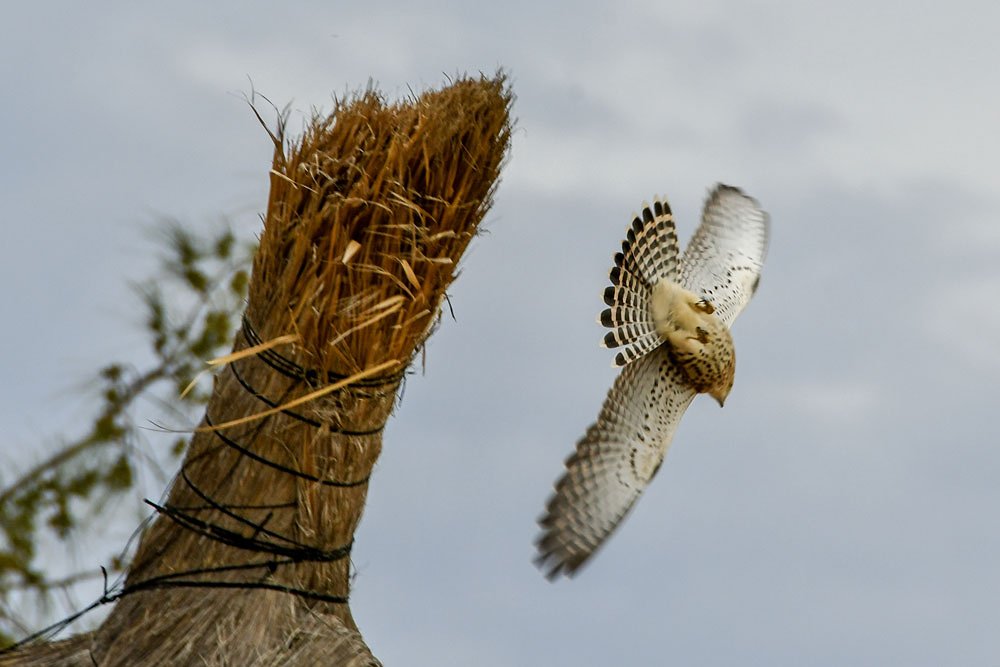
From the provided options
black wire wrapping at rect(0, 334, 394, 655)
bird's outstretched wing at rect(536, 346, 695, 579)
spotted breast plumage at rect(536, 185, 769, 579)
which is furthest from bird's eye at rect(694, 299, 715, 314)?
black wire wrapping at rect(0, 334, 394, 655)

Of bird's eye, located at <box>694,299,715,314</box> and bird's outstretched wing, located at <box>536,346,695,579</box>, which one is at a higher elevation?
bird's eye, located at <box>694,299,715,314</box>

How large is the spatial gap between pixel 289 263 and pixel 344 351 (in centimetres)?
20

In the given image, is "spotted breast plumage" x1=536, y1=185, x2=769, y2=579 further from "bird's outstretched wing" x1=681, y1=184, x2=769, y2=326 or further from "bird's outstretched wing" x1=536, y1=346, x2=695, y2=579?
"bird's outstretched wing" x1=681, y1=184, x2=769, y2=326

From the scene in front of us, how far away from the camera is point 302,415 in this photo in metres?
2.40

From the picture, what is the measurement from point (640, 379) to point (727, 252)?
2.51 feet

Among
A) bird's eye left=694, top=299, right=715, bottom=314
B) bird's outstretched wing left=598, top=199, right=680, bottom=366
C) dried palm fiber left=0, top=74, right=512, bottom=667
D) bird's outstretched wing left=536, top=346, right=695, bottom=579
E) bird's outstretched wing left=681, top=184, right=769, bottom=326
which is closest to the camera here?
dried palm fiber left=0, top=74, right=512, bottom=667

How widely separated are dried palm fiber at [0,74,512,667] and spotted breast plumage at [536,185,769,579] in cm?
88

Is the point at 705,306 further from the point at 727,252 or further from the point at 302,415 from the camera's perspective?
the point at 302,415

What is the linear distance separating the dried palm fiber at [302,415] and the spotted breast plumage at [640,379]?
0.88 m

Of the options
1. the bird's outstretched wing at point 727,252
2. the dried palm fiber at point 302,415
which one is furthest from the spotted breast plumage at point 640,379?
the dried palm fiber at point 302,415

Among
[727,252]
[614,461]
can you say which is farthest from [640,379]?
[727,252]

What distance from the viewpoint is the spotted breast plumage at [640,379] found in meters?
3.27

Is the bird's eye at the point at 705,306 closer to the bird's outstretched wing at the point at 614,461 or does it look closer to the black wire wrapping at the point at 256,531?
the bird's outstretched wing at the point at 614,461

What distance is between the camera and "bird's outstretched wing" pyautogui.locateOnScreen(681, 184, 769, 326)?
393 cm
